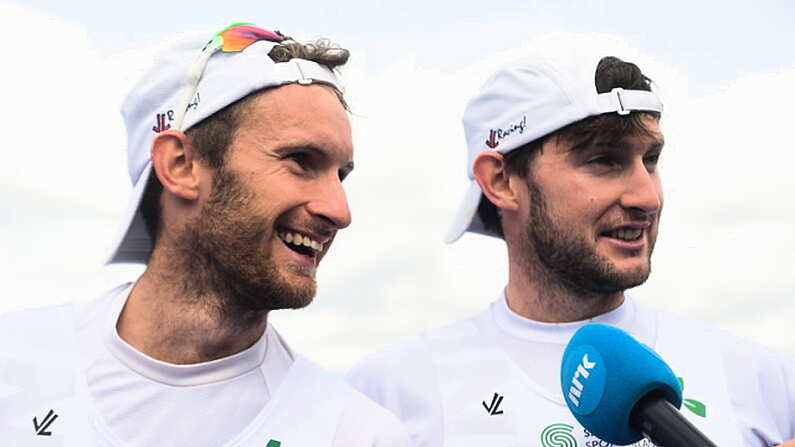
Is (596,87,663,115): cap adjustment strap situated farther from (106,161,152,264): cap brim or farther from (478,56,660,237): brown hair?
(106,161,152,264): cap brim

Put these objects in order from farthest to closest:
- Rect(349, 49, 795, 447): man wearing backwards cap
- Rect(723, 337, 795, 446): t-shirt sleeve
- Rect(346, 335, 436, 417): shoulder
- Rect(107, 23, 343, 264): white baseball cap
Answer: Rect(346, 335, 436, 417): shoulder, Rect(349, 49, 795, 447): man wearing backwards cap, Rect(723, 337, 795, 446): t-shirt sleeve, Rect(107, 23, 343, 264): white baseball cap

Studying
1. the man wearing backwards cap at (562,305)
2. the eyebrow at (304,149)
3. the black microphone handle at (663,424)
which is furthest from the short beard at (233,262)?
the black microphone handle at (663,424)

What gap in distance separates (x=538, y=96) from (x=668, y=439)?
11.3 feet

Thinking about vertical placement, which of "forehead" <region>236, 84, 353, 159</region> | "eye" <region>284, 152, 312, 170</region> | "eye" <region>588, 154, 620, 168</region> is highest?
"forehead" <region>236, 84, 353, 159</region>

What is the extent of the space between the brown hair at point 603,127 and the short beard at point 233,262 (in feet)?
5.78

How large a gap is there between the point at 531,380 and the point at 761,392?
127 cm

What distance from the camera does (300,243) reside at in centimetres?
A: 514

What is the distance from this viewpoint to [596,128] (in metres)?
5.89

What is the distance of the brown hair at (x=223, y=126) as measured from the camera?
5.31 m

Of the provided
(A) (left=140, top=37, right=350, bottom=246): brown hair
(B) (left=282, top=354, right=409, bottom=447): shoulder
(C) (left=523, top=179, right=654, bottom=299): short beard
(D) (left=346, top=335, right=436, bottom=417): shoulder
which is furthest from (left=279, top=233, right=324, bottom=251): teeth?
(C) (left=523, top=179, right=654, bottom=299): short beard

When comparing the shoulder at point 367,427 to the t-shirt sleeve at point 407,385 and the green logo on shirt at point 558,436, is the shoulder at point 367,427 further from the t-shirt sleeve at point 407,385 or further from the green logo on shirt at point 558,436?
the green logo on shirt at point 558,436

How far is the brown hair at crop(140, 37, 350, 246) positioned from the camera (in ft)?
17.4

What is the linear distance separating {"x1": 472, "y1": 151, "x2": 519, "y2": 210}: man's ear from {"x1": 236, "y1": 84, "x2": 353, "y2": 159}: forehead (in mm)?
1270

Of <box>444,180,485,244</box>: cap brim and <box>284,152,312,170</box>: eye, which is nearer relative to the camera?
<box>284,152,312,170</box>: eye
